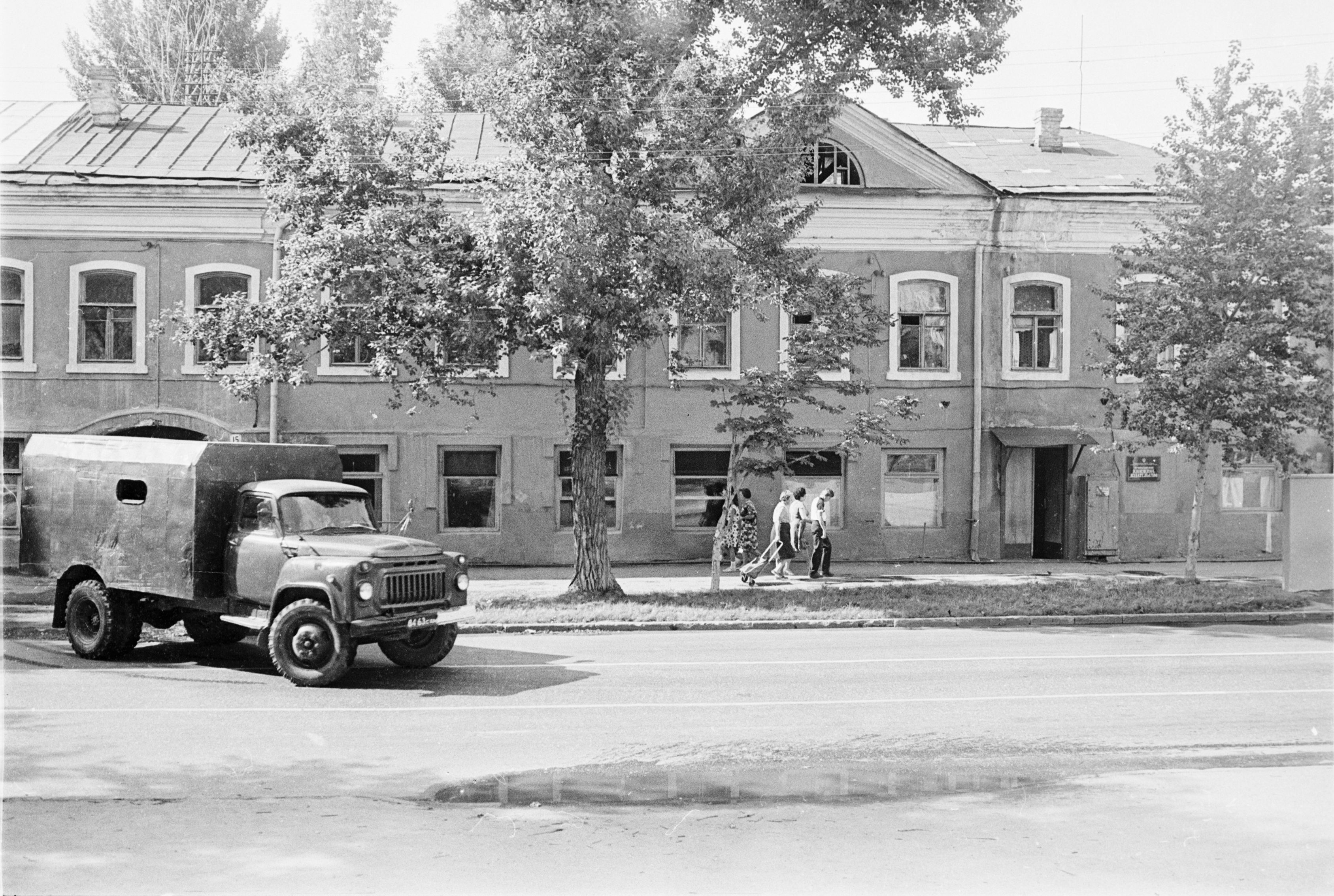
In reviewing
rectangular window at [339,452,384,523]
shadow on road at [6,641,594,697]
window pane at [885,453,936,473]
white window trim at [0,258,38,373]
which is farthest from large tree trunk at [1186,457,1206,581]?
white window trim at [0,258,38,373]

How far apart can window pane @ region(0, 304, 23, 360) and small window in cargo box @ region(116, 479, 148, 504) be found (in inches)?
494

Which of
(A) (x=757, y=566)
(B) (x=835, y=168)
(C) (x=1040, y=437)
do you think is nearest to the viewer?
(A) (x=757, y=566)

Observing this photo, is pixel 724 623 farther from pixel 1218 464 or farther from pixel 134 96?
pixel 134 96

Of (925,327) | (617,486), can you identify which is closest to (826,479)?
(925,327)

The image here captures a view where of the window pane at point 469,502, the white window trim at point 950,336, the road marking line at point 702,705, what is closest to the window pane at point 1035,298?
the white window trim at point 950,336

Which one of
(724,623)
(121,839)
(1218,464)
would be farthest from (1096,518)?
(121,839)

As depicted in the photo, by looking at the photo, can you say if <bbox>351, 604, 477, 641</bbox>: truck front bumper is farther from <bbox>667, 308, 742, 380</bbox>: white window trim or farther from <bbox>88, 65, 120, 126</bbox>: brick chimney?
<bbox>88, 65, 120, 126</bbox>: brick chimney

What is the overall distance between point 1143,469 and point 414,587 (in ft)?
60.1

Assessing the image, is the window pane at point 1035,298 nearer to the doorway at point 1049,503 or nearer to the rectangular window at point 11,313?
the doorway at point 1049,503

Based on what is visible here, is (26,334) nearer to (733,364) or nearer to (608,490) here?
(608,490)

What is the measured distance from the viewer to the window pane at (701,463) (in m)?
24.4

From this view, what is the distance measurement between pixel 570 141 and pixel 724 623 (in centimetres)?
735

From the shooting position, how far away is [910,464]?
24859mm

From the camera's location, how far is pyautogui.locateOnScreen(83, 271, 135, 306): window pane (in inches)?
933
